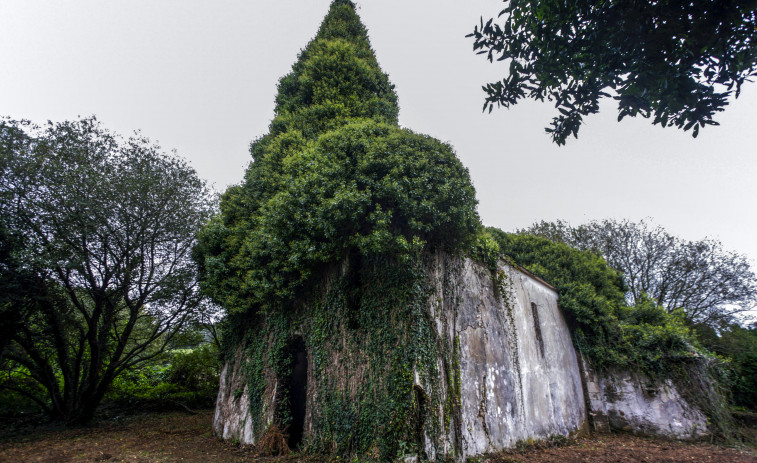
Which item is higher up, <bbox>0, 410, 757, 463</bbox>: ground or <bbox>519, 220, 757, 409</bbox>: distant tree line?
<bbox>519, 220, 757, 409</bbox>: distant tree line

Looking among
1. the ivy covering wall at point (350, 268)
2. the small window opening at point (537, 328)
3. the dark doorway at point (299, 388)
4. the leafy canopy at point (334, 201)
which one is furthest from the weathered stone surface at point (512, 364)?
the dark doorway at point (299, 388)

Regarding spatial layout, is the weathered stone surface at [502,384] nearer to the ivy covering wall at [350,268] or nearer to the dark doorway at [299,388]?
the ivy covering wall at [350,268]

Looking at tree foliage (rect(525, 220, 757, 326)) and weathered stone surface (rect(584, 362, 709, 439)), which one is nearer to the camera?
weathered stone surface (rect(584, 362, 709, 439))

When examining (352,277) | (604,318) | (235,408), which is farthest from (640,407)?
(235,408)

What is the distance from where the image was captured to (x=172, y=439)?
10734 millimetres

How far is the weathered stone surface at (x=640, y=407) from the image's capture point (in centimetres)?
1138

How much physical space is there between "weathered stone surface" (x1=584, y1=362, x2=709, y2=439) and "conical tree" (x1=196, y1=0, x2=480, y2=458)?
31.2 feet

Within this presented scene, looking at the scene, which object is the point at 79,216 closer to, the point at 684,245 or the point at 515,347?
the point at 515,347

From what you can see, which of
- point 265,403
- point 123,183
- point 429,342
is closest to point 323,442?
point 265,403

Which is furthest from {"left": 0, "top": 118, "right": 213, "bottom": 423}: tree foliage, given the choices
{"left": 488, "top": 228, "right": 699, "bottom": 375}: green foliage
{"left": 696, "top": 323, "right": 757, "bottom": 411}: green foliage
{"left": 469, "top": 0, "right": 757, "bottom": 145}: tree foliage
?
{"left": 696, "top": 323, "right": 757, "bottom": 411}: green foliage

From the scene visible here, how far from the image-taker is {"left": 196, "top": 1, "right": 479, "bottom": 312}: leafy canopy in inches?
293

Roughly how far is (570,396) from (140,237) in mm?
15767

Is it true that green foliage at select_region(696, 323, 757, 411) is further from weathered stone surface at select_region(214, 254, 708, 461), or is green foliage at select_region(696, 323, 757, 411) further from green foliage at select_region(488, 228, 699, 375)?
weathered stone surface at select_region(214, 254, 708, 461)

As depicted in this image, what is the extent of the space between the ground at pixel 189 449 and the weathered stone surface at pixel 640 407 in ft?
1.82
